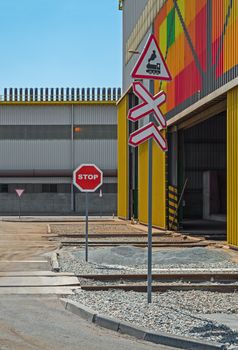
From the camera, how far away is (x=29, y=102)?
193 ft

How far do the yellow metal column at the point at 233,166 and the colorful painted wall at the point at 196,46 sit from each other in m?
0.86

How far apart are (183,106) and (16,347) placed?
2018 cm

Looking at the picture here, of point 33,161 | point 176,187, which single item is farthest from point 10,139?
point 176,187

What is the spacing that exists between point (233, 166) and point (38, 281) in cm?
940

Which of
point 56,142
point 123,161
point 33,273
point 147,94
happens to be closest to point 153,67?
point 147,94

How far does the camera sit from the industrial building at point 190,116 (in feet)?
67.4

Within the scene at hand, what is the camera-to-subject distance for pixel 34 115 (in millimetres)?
59344

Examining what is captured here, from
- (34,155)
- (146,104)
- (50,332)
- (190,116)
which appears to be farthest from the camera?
(34,155)

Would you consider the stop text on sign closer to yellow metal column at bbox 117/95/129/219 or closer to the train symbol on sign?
the train symbol on sign

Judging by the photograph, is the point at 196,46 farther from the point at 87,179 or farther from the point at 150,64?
the point at 150,64

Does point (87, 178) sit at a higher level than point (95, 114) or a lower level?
lower

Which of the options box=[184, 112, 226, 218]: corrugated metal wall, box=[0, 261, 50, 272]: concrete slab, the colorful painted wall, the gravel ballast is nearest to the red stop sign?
the gravel ballast

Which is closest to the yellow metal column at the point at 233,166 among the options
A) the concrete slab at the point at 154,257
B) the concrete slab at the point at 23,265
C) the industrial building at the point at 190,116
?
the industrial building at the point at 190,116

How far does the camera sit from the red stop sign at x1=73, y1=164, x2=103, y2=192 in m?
15.6
